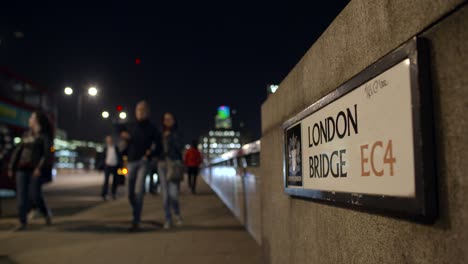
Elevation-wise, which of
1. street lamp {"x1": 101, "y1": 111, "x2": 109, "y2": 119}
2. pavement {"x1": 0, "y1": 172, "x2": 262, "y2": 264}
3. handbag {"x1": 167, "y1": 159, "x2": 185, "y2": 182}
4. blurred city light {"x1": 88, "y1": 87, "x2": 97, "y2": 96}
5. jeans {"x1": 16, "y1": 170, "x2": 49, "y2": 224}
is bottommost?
pavement {"x1": 0, "y1": 172, "x2": 262, "y2": 264}

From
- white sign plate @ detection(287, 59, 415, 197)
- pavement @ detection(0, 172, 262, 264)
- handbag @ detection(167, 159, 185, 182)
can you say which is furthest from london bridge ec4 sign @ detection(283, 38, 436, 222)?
handbag @ detection(167, 159, 185, 182)

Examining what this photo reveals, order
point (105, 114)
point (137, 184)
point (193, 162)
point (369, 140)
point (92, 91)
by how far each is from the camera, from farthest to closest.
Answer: point (105, 114)
point (92, 91)
point (193, 162)
point (137, 184)
point (369, 140)

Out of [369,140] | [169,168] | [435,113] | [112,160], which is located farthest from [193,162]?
[435,113]

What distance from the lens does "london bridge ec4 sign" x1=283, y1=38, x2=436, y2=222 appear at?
1.37 metres

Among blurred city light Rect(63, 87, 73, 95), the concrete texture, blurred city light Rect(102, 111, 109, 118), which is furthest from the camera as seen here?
blurred city light Rect(102, 111, 109, 118)

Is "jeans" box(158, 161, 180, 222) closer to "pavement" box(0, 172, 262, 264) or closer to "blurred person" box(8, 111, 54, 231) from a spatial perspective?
"pavement" box(0, 172, 262, 264)

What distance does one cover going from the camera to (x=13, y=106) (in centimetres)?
1340

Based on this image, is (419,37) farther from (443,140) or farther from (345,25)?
(345,25)

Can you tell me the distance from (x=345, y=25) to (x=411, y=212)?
1088 millimetres

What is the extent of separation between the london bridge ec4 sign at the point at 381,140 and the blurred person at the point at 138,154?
Answer: 14.8ft

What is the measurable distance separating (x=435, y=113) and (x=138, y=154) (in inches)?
225

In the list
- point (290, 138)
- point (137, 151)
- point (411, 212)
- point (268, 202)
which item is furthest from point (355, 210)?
point (137, 151)

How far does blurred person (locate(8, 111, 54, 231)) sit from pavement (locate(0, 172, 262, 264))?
1.35 feet

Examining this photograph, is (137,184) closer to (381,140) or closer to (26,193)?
(26,193)
